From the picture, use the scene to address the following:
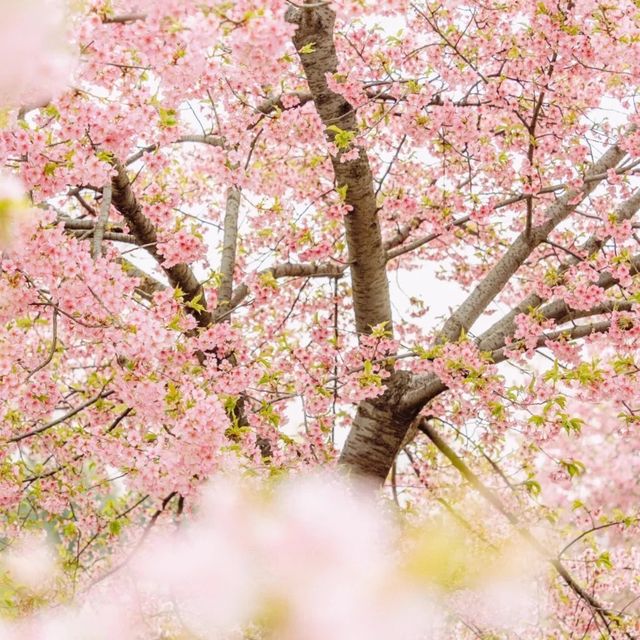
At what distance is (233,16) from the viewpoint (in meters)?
2.93

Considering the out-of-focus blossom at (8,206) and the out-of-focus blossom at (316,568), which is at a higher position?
the out-of-focus blossom at (8,206)

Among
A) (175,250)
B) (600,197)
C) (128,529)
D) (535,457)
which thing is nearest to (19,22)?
(175,250)

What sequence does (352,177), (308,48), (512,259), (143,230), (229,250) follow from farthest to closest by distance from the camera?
(229,250) → (512,259) → (352,177) → (143,230) → (308,48)

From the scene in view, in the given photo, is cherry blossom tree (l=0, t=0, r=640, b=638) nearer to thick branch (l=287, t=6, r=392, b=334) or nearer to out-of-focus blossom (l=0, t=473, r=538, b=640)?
thick branch (l=287, t=6, r=392, b=334)

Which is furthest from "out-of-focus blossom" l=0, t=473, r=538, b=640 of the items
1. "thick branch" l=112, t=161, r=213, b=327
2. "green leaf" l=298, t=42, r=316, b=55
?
"green leaf" l=298, t=42, r=316, b=55

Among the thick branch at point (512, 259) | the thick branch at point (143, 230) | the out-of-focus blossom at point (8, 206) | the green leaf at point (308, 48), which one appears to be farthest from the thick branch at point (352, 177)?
the out-of-focus blossom at point (8, 206)

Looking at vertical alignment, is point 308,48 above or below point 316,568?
above

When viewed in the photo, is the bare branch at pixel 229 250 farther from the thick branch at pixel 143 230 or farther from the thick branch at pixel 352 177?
the thick branch at pixel 352 177

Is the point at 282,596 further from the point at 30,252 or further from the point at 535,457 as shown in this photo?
the point at 535,457

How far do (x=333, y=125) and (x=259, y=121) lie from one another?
0.85m

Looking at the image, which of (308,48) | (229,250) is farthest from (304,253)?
(308,48)

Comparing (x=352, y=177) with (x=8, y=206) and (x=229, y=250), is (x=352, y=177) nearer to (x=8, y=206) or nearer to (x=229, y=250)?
(x=229, y=250)

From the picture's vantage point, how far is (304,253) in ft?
17.4

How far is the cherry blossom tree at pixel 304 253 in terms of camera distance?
11.4 ft
